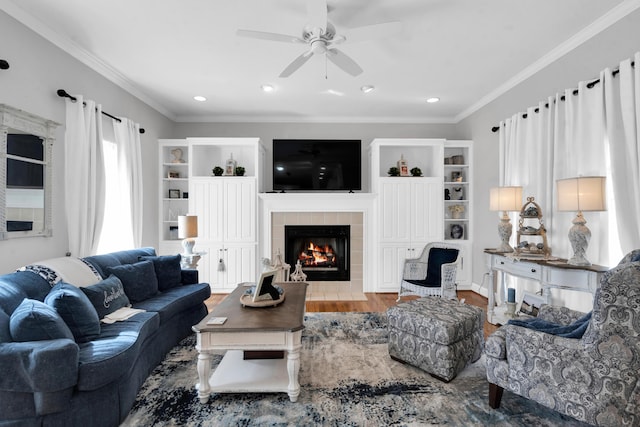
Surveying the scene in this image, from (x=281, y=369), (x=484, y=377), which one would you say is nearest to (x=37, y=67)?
(x=281, y=369)

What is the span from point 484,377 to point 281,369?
1539 millimetres

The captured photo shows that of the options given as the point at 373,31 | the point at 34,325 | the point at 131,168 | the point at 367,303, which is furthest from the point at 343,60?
the point at 367,303

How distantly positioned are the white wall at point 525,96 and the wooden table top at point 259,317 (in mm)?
2642

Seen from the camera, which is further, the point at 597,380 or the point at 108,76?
the point at 108,76

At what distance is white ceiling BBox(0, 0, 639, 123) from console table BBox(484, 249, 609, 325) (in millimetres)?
2052

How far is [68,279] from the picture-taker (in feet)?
7.86

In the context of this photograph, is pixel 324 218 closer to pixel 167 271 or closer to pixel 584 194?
pixel 167 271

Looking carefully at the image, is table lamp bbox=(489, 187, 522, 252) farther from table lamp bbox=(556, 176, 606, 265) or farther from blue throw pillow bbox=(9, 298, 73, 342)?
blue throw pillow bbox=(9, 298, 73, 342)

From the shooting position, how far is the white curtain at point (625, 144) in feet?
7.65

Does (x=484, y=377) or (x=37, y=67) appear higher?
(x=37, y=67)

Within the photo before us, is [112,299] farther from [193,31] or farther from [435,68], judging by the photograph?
[435,68]

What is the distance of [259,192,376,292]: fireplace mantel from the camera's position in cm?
495

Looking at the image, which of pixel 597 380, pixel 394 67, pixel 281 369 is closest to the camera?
pixel 597 380

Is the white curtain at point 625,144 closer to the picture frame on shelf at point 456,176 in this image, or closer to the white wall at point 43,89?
the picture frame on shelf at point 456,176
